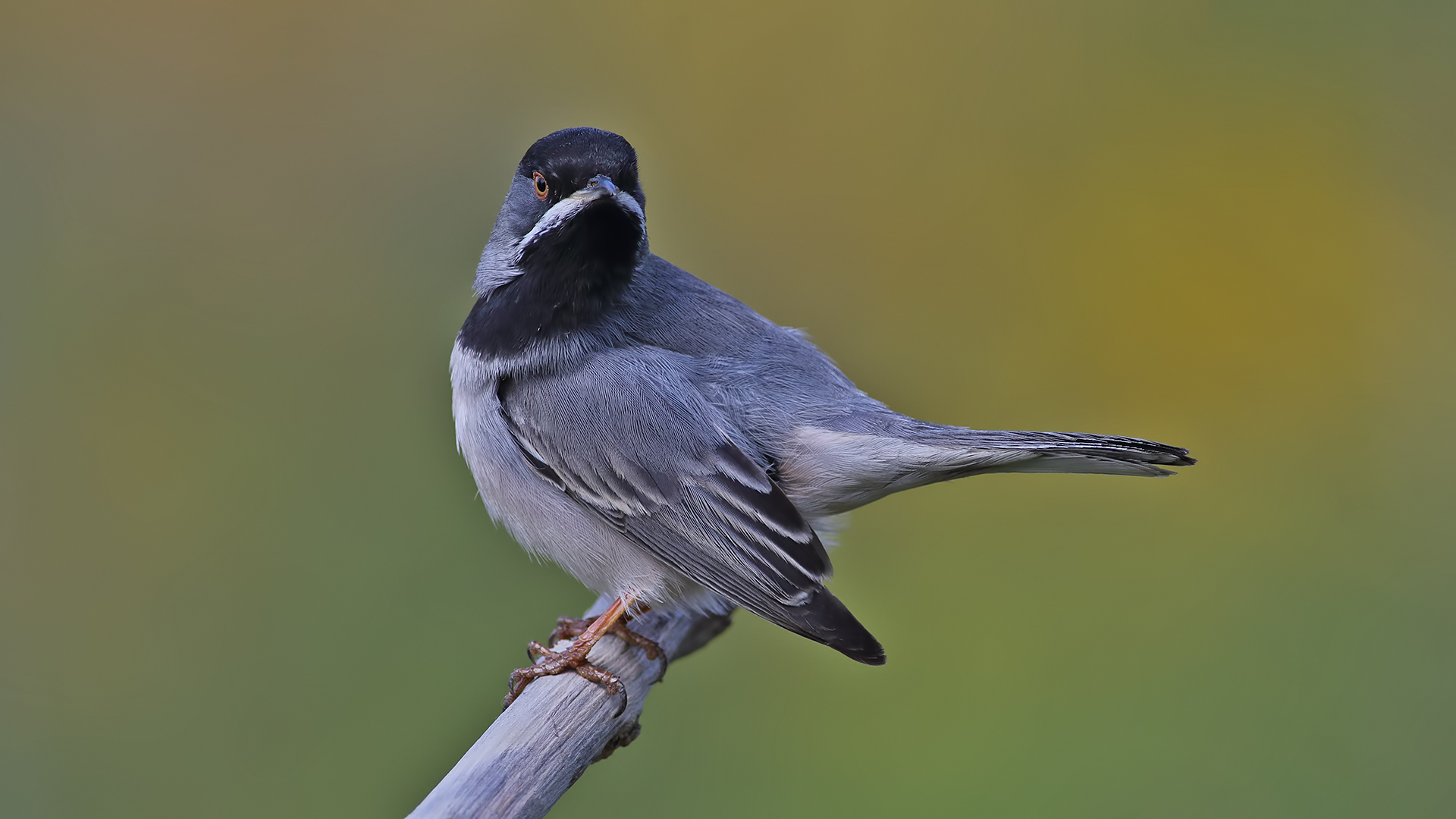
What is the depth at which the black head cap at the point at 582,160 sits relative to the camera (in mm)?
2609

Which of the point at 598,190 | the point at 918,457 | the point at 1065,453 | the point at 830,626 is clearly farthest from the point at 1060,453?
the point at 598,190

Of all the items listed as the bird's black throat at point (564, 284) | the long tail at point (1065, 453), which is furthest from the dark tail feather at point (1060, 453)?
the bird's black throat at point (564, 284)

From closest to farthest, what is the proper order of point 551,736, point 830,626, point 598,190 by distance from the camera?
point 551,736 < point 830,626 < point 598,190

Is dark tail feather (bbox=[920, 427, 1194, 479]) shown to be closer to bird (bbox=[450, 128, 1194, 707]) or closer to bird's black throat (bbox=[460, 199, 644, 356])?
bird (bbox=[450, 128, 1194, 707])

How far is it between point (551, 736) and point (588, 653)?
0.45 meters

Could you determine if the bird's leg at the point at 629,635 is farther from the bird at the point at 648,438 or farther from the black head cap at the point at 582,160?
the black head cap at the point at 582,160

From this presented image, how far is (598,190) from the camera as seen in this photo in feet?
8.39

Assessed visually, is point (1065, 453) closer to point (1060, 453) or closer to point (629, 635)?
point (1060, 453)

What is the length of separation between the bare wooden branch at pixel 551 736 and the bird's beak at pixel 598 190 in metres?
1.19

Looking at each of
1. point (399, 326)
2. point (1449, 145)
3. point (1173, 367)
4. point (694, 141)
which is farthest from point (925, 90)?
point (399, 326)

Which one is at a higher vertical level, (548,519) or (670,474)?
(670,474)

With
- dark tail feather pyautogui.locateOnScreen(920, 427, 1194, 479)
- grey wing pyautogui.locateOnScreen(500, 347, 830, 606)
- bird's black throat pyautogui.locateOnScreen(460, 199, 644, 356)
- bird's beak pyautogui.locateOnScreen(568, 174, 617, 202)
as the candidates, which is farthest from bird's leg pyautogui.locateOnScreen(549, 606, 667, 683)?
bird's beak pyautogui.locateOnScreen(568, 174, 617, 202)

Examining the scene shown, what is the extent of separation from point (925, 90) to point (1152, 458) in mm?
2663

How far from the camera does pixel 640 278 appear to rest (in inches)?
114
